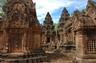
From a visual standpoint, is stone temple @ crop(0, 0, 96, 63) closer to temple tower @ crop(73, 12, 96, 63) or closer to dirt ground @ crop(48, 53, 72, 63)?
temple tower @ crop(73, 12, 96, 63)

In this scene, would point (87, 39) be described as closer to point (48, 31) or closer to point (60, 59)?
point (60, 59)

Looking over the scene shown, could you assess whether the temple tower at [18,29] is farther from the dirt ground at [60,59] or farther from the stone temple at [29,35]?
the dirt ground at [60,59]

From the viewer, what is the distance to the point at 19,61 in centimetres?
2072

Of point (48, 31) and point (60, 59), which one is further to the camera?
point (48, 31)

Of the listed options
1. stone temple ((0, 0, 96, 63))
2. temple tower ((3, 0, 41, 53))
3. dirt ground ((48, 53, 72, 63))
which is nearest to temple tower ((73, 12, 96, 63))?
stone temple ((0, 0, 96, 63))

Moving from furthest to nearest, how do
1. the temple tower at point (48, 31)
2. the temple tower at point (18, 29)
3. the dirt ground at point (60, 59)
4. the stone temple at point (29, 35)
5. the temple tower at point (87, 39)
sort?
the temple tower at point (48, 31) → the dirt ground at point (60, 59) → the temple tower at point (18, 29) → the stone temple at point (29, 35) → the temple tower at point (87, 39)

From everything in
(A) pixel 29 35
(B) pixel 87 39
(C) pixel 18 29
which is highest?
(C) pixel 18 29

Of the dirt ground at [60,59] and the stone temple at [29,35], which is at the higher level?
the stone temple at [29,35]

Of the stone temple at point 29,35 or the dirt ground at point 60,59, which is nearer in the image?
the stone temple at point 29,35

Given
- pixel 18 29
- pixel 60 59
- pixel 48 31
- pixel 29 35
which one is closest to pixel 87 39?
pixel 60 59

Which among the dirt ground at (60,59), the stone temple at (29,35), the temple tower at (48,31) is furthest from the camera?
the temple tower at (48,31)

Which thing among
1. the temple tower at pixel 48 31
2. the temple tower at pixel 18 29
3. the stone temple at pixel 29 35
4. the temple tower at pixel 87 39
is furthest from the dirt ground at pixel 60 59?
the temple tower at pixel 48 31


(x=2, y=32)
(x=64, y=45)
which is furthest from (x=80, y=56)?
(x=64, y=45)

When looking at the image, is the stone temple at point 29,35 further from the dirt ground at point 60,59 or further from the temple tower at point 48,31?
the temple tower at point 48,31
